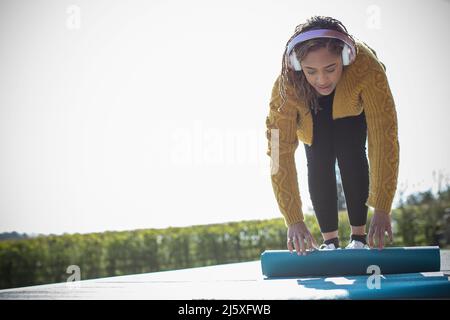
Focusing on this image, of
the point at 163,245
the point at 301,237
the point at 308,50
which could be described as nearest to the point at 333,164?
the point at 301,237

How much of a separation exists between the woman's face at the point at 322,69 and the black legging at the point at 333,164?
0.12m

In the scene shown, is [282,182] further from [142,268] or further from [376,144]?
[142,268]

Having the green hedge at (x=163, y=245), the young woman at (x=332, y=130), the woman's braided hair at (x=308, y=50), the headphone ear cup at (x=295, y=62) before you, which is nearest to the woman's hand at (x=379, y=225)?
the young woman at (x=332, y=130)

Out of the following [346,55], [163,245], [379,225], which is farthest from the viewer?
[163,245]

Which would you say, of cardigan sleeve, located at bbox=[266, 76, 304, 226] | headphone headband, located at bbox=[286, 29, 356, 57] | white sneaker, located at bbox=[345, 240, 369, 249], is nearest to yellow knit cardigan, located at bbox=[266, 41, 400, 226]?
cardigan sleeve, located at bbox=[266, 76, 304, 226]

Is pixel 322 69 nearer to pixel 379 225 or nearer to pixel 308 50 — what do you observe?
pixel 308 50

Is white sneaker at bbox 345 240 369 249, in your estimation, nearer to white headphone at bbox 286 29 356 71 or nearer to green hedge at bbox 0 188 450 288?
white headphone at bbox 286 29 356 71

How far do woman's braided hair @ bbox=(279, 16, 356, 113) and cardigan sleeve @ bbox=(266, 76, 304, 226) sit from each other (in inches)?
1.3

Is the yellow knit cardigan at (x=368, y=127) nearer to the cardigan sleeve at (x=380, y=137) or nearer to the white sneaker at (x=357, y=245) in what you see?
the cardigan sleeve at (x=380, y=137)

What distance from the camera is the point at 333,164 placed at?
2115mm

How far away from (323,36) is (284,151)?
460mm

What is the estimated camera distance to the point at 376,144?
1890mm

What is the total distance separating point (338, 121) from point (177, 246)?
4.97 metres
